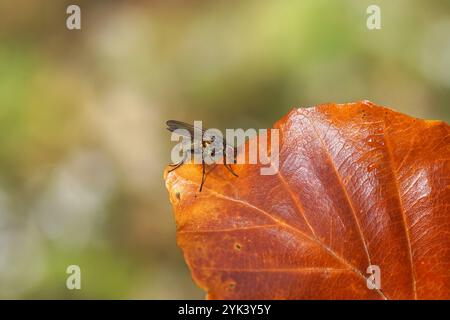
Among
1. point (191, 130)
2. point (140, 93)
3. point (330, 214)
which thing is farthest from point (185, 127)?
point (140, 93)

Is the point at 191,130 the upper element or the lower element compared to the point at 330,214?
upper

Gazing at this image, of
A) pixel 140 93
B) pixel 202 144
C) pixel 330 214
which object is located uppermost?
pixel 140 93

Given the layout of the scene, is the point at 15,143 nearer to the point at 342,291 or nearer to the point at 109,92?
the point at 109,92

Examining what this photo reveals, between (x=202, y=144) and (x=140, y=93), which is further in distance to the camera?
(x=140, y=93)

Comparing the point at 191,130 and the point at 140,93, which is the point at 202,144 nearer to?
the point at 191,130

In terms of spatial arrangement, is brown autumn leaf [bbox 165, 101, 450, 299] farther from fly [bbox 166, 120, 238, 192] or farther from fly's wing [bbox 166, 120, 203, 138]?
fly's wing [bbox 166, 120, 203, 138]

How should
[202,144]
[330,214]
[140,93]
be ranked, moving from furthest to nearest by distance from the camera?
[140,93]
[202,144]
[330,214]

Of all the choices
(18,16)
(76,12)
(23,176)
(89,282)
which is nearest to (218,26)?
(76,12)
